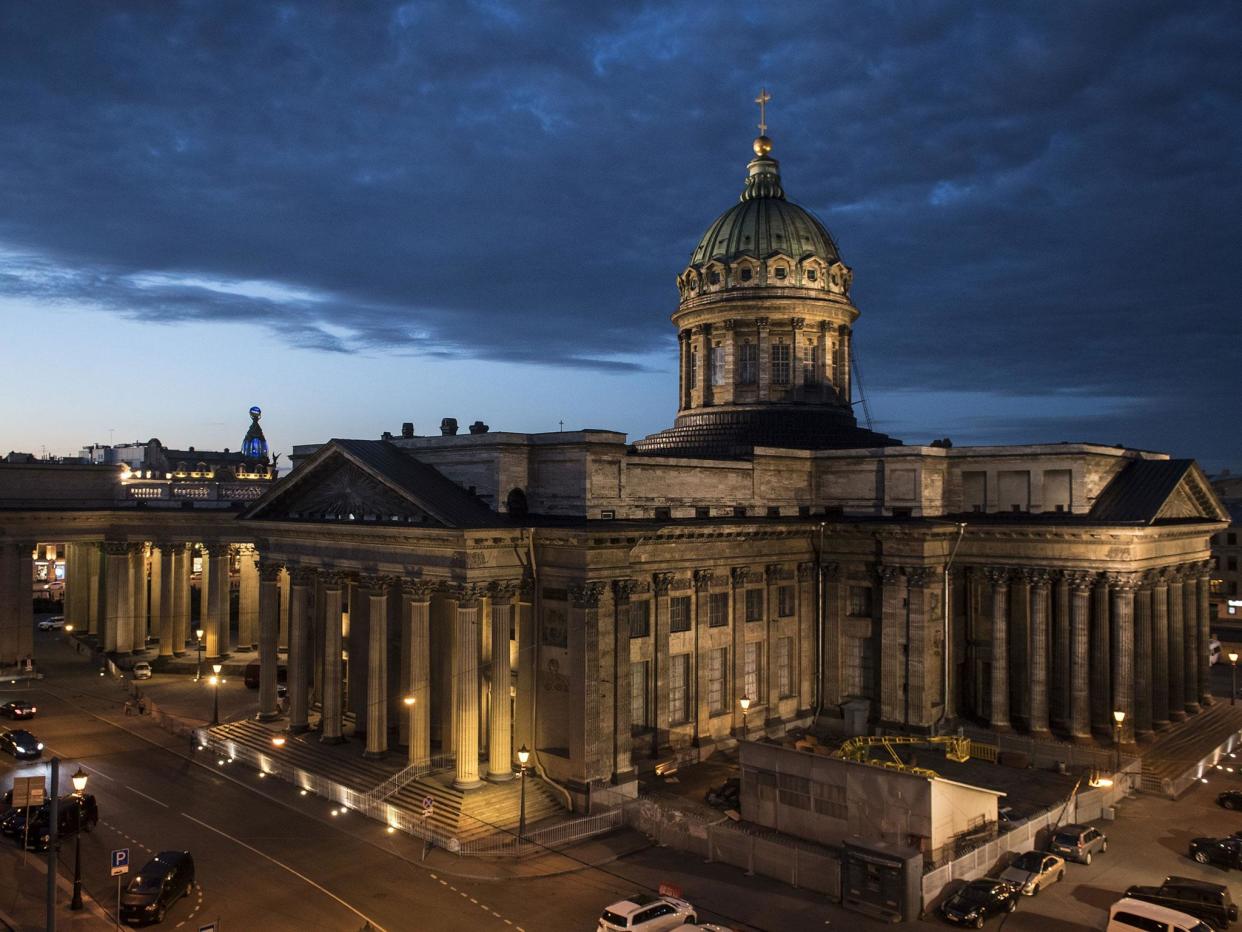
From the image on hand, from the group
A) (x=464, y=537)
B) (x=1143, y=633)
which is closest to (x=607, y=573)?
(x=464, y=537)

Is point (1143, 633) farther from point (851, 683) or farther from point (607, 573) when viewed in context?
point (607, 573)

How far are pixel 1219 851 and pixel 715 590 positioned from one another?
22.5 m

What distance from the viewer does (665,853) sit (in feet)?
119

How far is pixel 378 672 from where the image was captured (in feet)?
143

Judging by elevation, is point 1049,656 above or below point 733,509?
below

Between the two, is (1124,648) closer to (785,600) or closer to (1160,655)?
(1160,655)

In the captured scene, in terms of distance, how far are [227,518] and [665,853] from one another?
45.8 metres

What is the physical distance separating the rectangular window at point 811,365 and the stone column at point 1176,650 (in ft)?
73.2

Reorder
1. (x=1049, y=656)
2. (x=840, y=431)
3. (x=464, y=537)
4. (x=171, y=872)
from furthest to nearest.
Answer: (x=840, y=431)
(x=1049, y=656)
(x=464, y=537)
(x=171, y=872)

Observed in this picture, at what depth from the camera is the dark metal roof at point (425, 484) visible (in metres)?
39.9

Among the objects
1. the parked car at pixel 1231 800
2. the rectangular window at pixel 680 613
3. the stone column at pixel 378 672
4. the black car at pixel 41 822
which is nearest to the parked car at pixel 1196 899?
the parked car at pixel 1231 800

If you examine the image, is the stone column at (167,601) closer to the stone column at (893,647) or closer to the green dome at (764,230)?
the green dome at (764,230)

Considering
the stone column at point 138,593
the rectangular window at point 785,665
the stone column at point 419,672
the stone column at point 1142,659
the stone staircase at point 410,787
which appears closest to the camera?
the stone staircase at point 410,787

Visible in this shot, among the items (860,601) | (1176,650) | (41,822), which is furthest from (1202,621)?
(41,822)
